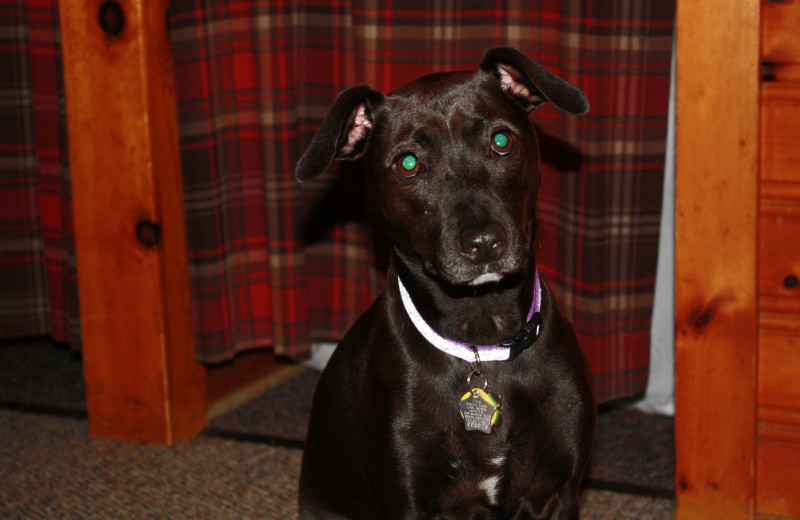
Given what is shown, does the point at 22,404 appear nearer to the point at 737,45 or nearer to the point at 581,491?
the point at 581,491

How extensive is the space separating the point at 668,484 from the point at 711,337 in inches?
26.5

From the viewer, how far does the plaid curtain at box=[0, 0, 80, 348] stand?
3258mm

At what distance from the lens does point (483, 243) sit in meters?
1.86

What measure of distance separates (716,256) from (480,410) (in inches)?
35.9

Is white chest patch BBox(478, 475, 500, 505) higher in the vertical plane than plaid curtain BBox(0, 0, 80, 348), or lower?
lower

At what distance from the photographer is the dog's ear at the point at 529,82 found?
6.42ft

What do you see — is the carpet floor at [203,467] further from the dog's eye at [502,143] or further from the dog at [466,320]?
the dog's eye at [502,143]

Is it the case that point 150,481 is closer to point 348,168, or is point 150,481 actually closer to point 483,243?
point 348,168

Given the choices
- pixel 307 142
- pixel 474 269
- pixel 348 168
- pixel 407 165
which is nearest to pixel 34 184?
pixel 307 142

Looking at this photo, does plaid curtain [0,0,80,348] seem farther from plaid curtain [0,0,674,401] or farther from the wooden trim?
the wooden trim

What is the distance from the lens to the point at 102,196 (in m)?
3.06

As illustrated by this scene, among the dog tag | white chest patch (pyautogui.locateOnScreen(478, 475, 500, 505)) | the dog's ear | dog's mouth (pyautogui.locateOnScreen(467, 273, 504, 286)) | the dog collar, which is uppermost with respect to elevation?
the dog's ear

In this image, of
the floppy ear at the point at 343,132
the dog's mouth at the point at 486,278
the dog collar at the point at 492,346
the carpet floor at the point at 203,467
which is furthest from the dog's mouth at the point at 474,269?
the carpet floor at the point at 203,467

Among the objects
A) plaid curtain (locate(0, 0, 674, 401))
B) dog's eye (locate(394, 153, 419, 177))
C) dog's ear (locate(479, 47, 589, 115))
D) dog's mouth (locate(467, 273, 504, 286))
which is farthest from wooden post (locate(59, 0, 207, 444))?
dog's mouth (locate(467, 273, 504, 286))
